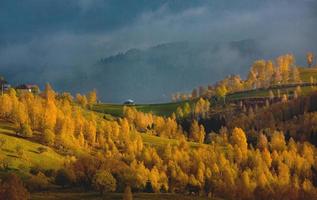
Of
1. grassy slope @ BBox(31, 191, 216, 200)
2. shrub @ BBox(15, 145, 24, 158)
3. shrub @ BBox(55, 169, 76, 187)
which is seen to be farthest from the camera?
shrub @ BBox(15, 145, 24, 158)

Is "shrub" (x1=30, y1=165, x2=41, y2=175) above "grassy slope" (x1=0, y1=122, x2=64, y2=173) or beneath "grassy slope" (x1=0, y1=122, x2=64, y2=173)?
beneath

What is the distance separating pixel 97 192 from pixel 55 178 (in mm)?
15501

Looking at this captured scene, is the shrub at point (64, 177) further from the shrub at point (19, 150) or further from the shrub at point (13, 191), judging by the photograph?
the shrub at point (13, 191)

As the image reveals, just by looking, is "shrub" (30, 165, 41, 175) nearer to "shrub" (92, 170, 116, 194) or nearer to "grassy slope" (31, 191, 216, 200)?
"grassy slope" (31, 191, 216, 200)

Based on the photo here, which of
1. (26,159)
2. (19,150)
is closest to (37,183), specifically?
(26,159)

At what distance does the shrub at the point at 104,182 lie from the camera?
172125 millimetres

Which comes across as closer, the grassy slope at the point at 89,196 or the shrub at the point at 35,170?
the grassy slope at the point at 89,196

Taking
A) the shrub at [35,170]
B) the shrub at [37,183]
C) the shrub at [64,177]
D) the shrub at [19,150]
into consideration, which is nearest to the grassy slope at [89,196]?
the shrub at [37,183]

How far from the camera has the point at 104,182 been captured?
173 metres

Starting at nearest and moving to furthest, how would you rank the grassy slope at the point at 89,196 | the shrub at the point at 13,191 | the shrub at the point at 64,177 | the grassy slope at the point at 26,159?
the shrub at the point at 13,191 → the grassy slope at the point at 89,196 → the shrub at the point at 64,177 → the grassy slope at the point at 26,159

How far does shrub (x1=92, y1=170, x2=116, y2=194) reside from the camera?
17212 centimetres

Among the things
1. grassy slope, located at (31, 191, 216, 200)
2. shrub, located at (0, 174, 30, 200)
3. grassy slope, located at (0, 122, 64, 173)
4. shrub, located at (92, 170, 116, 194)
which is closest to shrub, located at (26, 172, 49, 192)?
grassy slope, located at (31, 191, 216, 200)

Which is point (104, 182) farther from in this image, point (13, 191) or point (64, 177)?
point (13, 191)

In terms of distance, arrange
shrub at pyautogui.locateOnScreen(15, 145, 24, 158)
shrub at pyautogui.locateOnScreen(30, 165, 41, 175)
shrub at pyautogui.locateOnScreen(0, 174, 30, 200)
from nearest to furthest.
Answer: shrub at pyautogui.locateOnScreen(0, 174, 30, 200) → shrub at pyautogui.locateOnScreen(30, 165, 41, 175) → shrub at pyautogui.locateOnScreen(15, 145, 24, 158)
